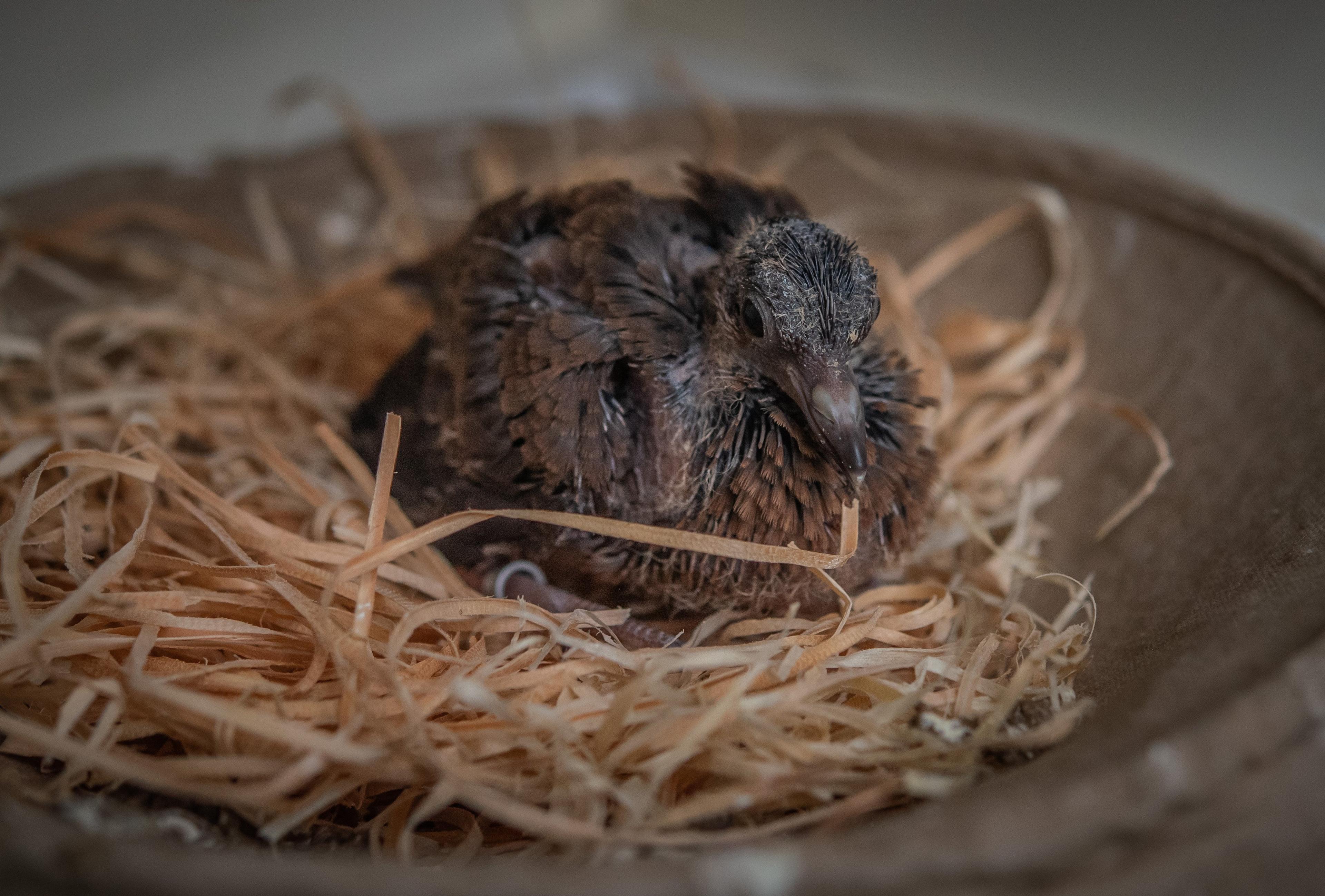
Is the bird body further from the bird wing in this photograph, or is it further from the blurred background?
the blurred background

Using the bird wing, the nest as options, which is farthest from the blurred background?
the bird wing

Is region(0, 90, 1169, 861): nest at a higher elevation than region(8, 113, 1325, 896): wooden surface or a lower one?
lower

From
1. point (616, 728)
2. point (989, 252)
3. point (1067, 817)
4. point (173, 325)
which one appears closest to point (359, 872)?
point (616, 728)

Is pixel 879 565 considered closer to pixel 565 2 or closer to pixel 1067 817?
pixel 1067 817

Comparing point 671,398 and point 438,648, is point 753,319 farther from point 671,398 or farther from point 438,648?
point 438,648

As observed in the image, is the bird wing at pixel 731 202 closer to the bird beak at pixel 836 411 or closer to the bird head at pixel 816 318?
the bird head at pixel 816 318

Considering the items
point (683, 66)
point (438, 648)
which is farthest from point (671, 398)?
point (683, 66)

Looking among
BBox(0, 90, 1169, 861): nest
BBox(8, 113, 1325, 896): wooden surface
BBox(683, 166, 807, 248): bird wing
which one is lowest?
BBox(0, 90, 1169, 861): nest
